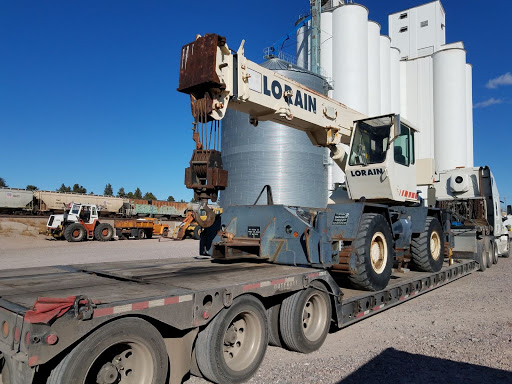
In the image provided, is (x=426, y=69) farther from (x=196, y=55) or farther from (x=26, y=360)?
(x=26, y=360)

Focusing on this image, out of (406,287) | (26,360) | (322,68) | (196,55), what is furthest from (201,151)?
(322,68)

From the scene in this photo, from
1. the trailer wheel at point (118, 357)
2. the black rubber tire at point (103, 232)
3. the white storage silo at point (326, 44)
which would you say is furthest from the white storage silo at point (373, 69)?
the trailer wheel at point (118, 357)

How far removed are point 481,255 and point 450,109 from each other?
2489 cm

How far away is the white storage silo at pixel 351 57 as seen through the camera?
2945 centimetres

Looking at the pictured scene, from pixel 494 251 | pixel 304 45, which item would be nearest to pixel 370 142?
pixel 494 251

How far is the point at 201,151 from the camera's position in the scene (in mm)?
5258

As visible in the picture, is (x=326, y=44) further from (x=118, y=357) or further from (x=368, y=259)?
(x=118, y=357)

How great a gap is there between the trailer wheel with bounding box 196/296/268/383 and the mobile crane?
1.50m

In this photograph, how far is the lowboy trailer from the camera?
279 centimetres

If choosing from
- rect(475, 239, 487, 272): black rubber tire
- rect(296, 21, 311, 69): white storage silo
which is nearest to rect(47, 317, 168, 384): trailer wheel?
rect(475, 239, 487, 272): black rubber tire

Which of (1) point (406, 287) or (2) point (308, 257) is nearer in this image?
(2) point (308, 257)

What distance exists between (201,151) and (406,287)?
4.85m

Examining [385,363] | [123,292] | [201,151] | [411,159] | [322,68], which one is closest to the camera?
[123,292]

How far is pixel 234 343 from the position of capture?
167 inches
